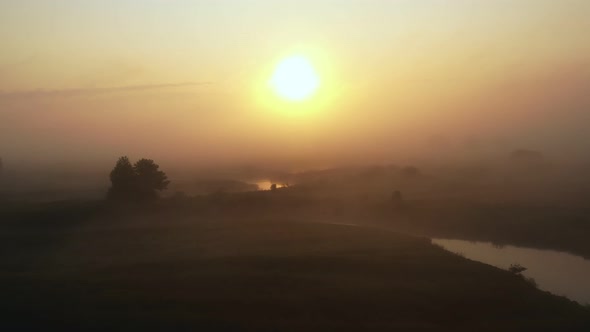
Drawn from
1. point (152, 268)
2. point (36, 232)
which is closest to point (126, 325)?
point (152, 268)

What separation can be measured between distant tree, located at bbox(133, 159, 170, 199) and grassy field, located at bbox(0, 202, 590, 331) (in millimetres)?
30958

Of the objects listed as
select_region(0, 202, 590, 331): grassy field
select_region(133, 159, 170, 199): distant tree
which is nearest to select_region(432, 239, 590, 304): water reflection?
select_region(0, 202, 590, 331): grassy field

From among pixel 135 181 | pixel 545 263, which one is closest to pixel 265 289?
pixel 545 263

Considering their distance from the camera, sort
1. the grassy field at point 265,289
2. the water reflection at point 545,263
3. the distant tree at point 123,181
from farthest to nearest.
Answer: the distant tree at point 123,181
the water reflection at point 545,263
the grassy field at point 265,289

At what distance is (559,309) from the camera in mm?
33812

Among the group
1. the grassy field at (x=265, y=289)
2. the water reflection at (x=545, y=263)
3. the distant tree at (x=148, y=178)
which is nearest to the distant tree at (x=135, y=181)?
the distant tree at (x=148, y=178)

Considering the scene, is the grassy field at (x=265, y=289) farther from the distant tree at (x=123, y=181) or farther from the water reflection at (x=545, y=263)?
the distant tree at (x=123, y=181)

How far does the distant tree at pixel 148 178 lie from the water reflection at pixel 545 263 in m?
44.3

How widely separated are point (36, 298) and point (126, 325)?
26.5ft

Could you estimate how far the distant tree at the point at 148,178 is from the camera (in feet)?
295

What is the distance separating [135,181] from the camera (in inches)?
3521

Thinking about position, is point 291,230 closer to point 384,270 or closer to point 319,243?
point 319,243

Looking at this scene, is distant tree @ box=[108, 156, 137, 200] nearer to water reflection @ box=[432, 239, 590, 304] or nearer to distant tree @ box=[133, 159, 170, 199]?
distant tree @ box=[133, 159, 170, 199]

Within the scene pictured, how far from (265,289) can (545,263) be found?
3271cm
